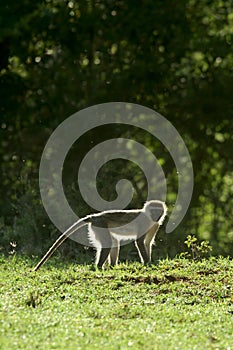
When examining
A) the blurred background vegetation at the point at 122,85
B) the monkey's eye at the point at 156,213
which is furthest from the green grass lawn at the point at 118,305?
the blurred background vegetation at the point at 122,85

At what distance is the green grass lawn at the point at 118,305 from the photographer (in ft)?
21.0

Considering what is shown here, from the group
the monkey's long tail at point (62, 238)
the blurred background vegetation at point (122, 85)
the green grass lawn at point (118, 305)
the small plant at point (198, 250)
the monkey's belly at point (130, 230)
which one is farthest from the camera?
the blurred background vegetation at point (122, 85)

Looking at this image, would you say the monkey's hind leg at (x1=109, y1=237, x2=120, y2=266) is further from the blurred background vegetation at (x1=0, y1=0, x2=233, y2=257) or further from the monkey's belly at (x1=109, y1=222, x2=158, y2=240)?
the blurred background vegetation at (x1=0, y1=0, x2=233, y2=257)

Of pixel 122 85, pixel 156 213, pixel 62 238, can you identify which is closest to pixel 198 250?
pixel 156 213

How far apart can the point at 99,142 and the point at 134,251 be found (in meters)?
1.76

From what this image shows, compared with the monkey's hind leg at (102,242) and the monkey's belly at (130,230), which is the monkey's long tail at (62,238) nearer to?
the monkey's hind leg at (102,242)

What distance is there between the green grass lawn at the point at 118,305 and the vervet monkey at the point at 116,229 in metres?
0.19

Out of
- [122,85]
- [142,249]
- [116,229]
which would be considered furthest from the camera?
[122,85]

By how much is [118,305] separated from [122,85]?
4962mm

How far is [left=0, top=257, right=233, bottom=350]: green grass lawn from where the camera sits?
21.0 feet

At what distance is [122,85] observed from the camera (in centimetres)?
1210

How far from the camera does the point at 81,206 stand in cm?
1186

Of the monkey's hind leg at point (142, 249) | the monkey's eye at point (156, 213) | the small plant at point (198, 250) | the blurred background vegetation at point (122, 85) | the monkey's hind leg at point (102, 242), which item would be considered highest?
the blurred background vegetation at point (122, 85)

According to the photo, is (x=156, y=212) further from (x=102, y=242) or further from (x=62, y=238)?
(x=62, y=238)
